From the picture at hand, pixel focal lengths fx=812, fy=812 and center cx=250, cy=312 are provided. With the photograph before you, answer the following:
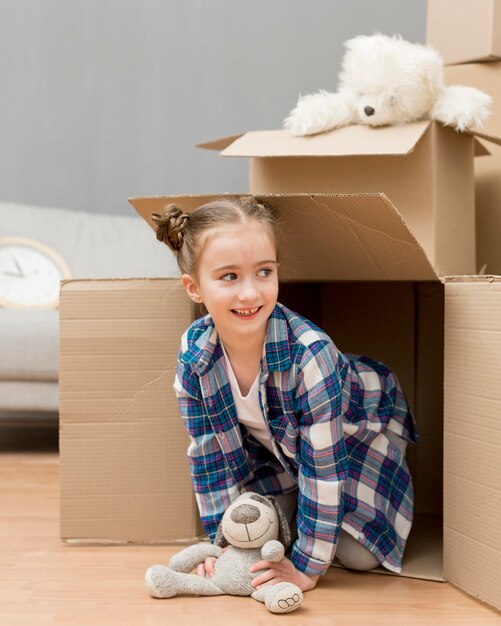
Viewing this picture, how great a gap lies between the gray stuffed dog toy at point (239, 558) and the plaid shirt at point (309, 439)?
0.14 feet

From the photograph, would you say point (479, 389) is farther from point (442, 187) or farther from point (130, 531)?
point (130, 531)

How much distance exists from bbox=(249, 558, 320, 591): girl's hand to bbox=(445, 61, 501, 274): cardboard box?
692 millimetres

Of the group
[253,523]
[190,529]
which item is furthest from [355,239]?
[190,529]

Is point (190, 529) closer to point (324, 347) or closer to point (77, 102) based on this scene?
point (324, 347)

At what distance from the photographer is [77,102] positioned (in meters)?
2.45

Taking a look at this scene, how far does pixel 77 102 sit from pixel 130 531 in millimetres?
1596

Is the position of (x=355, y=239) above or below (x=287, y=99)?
below

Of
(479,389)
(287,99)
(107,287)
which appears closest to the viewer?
(479,389)

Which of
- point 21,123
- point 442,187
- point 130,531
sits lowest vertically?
point 130,531

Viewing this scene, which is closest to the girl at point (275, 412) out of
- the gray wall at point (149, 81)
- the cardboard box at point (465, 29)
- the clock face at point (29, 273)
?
the cardboard box at point (465, 29)

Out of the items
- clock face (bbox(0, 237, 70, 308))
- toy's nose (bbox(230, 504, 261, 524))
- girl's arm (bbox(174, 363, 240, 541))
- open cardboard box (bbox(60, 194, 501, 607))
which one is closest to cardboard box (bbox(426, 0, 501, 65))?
open cardboard box (bbox(60, 194, 501, 607))

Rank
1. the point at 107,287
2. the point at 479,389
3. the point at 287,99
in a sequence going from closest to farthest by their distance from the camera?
the point at 479,389, the point at 107,287, the point at 287,99

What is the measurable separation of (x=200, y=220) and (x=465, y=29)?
742 mm

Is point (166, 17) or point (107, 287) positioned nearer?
point (107, 287)
